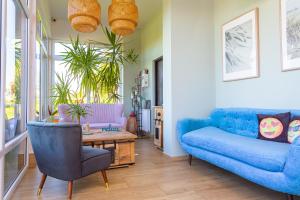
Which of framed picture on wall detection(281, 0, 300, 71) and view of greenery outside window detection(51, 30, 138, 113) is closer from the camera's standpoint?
framed picture on wall detection(281, 0, 300, 71)

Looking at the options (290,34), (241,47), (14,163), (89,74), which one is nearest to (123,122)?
(89,74)

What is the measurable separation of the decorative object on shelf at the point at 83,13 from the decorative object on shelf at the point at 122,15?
19cm

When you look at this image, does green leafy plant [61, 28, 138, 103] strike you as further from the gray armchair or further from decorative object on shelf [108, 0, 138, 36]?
the gray armchair

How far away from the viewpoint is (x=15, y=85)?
2684 millimetres

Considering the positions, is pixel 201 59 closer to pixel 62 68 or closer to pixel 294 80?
pixel 294 80

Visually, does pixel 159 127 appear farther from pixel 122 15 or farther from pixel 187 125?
pixel 122 15

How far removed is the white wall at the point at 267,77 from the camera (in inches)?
106

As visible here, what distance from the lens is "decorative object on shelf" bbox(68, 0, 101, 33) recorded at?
2.33 metres

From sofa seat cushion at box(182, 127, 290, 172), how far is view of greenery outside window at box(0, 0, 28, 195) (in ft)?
7.65

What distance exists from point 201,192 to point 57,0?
5188 millimetres

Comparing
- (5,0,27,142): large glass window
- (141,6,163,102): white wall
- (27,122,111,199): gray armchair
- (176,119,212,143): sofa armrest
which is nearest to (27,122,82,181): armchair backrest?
(27,122,111,199): gray armchair

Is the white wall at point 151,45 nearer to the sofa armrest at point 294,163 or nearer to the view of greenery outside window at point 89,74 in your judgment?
the view of greenery outside window at point 89,74

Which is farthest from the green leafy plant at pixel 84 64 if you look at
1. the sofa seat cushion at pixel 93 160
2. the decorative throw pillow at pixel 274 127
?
the decorative throw pillow at pixel 274 127

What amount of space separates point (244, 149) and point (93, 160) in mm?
1627
